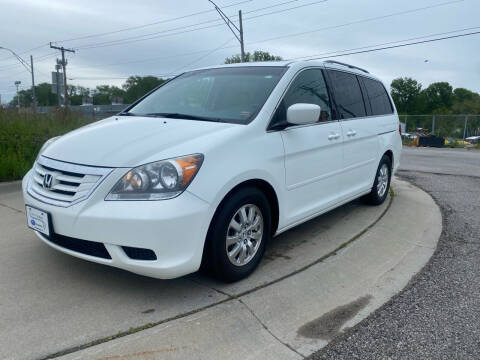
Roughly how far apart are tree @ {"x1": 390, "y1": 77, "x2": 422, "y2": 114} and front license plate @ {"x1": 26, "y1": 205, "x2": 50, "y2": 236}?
9095cm

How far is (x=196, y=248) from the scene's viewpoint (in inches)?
107

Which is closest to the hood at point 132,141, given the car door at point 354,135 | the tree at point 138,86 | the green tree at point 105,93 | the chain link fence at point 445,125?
the car door at point 354,135

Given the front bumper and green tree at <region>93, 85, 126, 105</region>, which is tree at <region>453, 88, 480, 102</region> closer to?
green tree at <region>93, 85, 126, 105</region>

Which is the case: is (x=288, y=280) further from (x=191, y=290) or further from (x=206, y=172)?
(x=206, y=172)

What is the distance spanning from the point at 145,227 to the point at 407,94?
93.1 metres

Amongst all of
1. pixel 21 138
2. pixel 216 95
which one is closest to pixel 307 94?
pixel 216 95

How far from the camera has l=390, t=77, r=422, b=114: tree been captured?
85.8 meters

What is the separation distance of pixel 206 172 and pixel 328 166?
5.59 feet

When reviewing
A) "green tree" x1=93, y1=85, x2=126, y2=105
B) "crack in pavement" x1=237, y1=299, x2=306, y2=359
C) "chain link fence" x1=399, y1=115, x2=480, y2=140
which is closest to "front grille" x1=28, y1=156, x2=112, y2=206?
"crack in pavement" x1=237, y1=299, x2=306, y2=359

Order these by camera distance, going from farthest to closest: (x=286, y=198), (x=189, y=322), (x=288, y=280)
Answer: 1. (x=286, y=198)
2. (x=288, y=280)
3. (x=189, y=322)

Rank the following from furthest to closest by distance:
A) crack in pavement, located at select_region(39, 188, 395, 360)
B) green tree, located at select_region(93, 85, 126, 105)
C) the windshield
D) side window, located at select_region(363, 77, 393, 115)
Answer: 1. green tree, located at select_region(93, 85, 126, 105)
2. side window, located at select_region(363, 77, 393, 115)
3. the windshield
4. crack in pavement, located at select_region(39, 188, 395, 360)

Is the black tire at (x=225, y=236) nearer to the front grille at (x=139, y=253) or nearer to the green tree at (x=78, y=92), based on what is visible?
the front grille at (x=139, y=253)

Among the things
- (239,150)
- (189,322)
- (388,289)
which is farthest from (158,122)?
(388,289)

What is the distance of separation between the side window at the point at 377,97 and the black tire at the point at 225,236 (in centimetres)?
281
